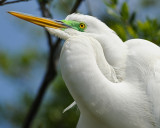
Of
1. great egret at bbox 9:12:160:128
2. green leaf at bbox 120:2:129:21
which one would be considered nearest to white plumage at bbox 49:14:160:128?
great egret at bbox 9:12:160:128

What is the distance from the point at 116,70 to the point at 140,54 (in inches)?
6.7

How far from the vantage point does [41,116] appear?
16.8ft

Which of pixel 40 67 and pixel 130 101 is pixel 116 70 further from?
pixel 40 67

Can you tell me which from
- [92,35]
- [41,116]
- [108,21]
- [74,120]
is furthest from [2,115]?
[92,35]

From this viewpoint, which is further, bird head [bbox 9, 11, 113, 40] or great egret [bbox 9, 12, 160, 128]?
bird head [bbox 9, 11, 113, 40]

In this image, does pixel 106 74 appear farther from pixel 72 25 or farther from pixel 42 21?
pixel 42 21

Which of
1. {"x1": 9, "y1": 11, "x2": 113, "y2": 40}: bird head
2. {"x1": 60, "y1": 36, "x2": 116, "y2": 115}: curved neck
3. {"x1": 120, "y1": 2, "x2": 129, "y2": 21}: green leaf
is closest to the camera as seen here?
{"x1": 60, "y1": 36, "x2": 116, "y2": 115}: curved neck

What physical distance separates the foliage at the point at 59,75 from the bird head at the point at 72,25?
571mm

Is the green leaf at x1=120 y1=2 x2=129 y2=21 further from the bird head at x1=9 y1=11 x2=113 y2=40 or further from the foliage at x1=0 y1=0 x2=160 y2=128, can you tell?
the bird head at x1=9 y1=11 x2=113 y2=40

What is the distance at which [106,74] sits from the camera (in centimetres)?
243

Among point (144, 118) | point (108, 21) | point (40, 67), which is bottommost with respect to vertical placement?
point (40, 67)

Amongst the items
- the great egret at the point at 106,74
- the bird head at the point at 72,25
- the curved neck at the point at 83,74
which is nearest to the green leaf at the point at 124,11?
the great egret at the point at 106,74

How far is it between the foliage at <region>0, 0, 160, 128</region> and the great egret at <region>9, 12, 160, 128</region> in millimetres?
541

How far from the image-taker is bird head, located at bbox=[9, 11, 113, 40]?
2.48 metres
